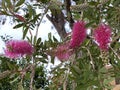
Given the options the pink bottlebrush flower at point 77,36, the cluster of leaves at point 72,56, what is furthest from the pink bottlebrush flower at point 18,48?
the pink bottlebrush flower at point 77,36

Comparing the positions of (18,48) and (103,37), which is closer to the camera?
(103,37)

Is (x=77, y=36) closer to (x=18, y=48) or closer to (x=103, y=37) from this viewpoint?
(x=103, y=37)

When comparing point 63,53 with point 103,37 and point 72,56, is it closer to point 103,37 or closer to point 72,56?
point 72,56

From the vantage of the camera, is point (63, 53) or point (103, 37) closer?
point (103, 37)

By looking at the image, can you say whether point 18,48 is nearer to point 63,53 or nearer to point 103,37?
point 63,53

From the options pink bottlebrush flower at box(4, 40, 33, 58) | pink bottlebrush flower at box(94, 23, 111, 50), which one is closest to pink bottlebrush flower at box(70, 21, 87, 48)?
pink bottlebrush flower at box(94, 23, 111, 50)

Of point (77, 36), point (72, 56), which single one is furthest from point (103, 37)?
point (72, 56)

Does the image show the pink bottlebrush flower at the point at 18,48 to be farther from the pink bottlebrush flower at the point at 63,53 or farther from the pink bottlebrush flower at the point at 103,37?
the pink bottlebrush flower at the point at 103,37

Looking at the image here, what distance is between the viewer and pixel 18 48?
4.06ft

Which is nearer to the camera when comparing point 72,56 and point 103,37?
point 103,37

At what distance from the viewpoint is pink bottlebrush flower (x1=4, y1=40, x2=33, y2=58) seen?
1.24 meters

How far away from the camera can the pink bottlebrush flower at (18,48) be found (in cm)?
124

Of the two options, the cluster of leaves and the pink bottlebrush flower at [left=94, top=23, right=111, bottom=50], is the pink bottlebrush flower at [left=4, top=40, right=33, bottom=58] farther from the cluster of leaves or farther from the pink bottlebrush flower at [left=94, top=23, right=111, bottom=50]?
the pink bottlebrush flower at [left=94, top=23, right=111, bottom=50]

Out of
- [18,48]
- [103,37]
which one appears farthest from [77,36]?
[18,48]
